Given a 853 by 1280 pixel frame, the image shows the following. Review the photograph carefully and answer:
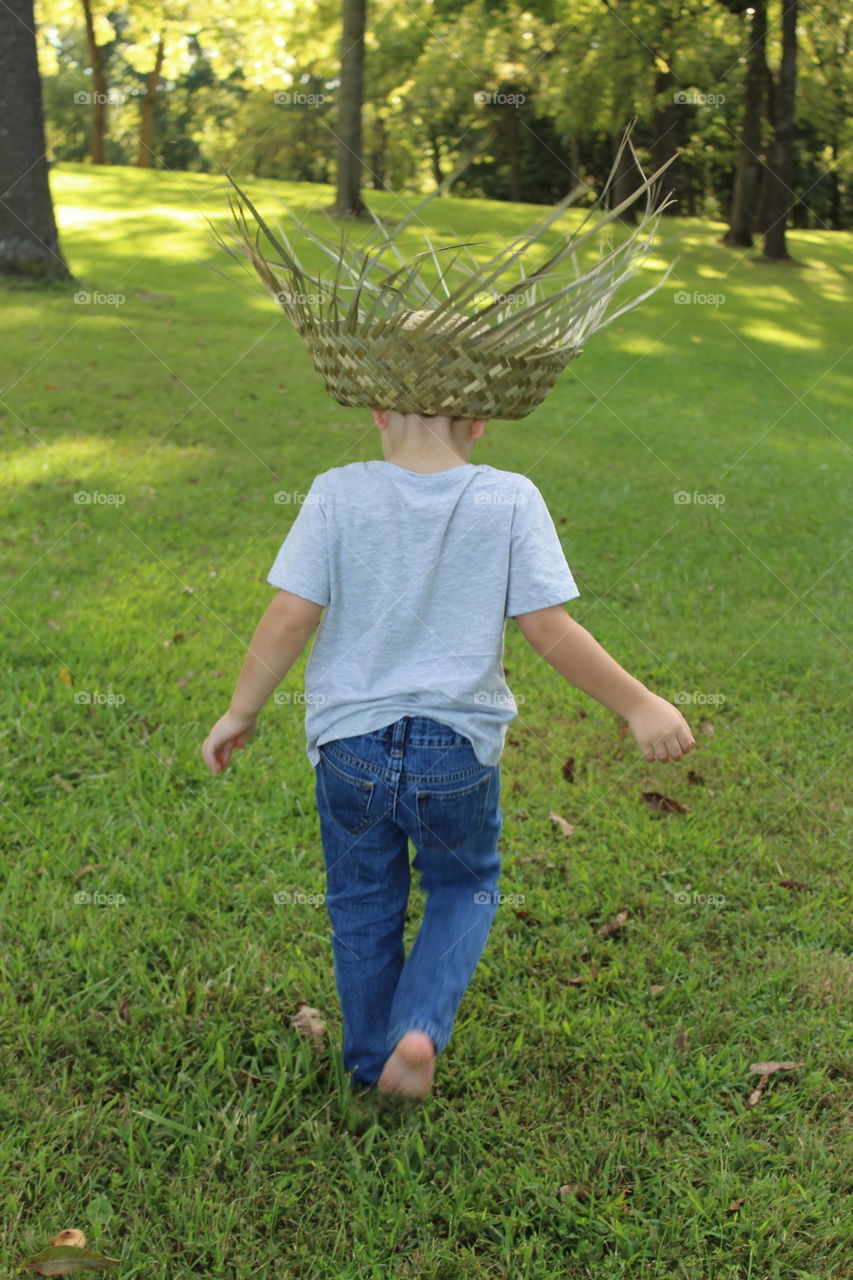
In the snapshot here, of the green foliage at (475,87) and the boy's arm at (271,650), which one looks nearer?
the boy's arm at (271,650)

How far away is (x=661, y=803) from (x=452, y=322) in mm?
2220

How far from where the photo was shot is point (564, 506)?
6.69 metres

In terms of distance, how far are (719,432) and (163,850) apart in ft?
23.3

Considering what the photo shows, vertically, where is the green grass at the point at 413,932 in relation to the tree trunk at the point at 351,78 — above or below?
below

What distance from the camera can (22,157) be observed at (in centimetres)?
1002

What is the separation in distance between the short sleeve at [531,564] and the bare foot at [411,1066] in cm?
82

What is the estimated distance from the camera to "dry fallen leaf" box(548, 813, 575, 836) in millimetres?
3408

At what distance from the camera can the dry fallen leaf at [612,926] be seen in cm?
295

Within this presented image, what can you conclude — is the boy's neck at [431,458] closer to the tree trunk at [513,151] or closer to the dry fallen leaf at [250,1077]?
the dry fallen leaf at [250,1077]

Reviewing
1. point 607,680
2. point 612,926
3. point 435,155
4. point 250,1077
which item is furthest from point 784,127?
point 250,1077

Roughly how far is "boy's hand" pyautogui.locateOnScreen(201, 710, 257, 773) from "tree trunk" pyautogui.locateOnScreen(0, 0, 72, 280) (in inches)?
387

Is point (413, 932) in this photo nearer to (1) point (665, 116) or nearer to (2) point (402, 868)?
(2) point (402, 868)

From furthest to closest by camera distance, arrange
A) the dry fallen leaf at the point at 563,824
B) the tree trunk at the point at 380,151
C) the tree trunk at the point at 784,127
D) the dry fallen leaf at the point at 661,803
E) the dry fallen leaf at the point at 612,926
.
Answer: the tree trunk at the point at 380,151, the tree trunk at the point at 784,127, the dry fallen leaf at the point at 661,803, the dry fallen leaf at the point at 563,824, the dry fallen leaf at the point at 612,926

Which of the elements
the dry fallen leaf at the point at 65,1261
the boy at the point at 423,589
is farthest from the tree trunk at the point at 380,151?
the dry fallen leaf at the point at 65,1261
